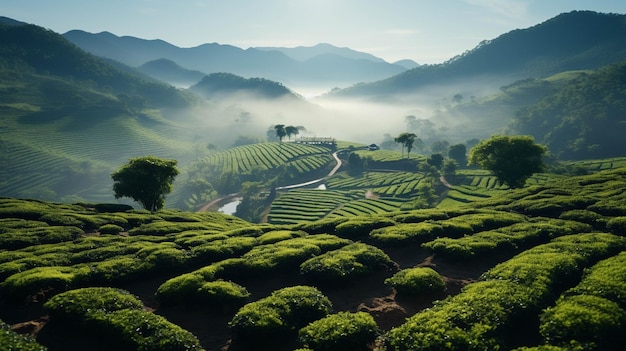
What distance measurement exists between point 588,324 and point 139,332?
16342 millimetres

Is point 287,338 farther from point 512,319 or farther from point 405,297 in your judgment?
point 512,319

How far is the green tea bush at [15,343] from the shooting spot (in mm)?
11555

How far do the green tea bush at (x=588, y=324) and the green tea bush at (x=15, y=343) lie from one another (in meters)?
18.3

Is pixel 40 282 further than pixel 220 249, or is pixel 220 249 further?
pixel 220 249

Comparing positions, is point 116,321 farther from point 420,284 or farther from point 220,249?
point 420,284

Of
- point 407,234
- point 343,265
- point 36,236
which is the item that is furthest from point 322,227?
point 36,236

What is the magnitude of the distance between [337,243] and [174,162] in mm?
38616

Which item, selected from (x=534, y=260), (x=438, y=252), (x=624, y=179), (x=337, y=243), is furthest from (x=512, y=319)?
(x=624, y=179)

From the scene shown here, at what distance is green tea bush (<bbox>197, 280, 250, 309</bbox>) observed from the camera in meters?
16.5

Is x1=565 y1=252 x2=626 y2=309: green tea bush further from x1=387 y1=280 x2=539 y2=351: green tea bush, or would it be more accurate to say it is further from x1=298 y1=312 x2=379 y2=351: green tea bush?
x1=298 y1=312 x2=379 y2=351: green tea bush

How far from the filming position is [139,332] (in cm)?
1289

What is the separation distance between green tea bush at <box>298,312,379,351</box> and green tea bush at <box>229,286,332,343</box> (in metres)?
1.03

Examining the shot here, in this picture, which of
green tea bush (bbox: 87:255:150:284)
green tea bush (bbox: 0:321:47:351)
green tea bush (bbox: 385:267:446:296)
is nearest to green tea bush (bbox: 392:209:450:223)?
green tea bush (bbox: 385:267:446:296)

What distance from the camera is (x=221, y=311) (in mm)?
16344
